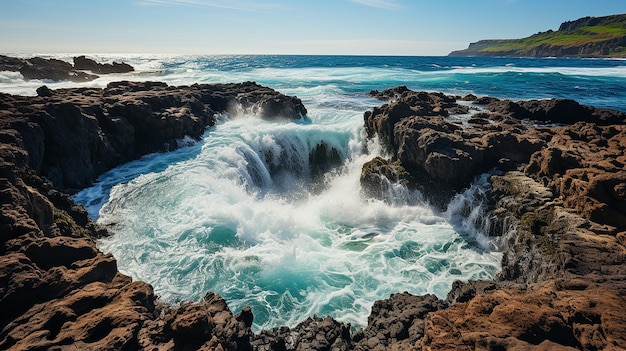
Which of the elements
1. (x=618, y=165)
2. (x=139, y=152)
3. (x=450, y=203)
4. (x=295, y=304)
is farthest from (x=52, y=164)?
(x=618, y=165)

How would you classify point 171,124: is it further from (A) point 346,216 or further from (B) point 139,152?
(A) point 346,216

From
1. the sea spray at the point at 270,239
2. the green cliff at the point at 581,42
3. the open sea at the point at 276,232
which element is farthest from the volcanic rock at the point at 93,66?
the green cliff at the point at 581,42

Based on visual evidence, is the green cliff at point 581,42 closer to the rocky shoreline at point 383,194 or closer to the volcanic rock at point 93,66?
the rocky shoreline at point 383,194

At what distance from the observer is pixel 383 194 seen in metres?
18.5

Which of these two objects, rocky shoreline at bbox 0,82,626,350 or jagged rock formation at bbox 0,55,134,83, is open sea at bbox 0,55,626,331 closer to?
rocky shoreline at bbox 0,82,626,350

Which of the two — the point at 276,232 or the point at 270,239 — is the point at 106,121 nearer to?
the point at 276,232

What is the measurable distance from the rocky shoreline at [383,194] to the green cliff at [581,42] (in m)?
144

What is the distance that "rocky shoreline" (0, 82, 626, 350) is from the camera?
621 cm

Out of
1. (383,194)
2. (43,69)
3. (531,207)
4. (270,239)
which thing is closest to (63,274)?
(270,239)

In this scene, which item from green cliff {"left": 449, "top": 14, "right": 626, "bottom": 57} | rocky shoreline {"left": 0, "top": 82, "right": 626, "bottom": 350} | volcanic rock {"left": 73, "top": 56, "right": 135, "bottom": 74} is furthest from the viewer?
green cliff {"left": 449, "top": 14, "right": 626, "bottom": 57}

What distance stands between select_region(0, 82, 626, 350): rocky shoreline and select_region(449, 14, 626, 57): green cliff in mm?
144318

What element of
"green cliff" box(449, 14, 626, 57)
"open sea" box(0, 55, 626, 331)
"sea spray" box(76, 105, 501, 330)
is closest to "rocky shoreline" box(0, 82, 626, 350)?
"open sea" box(0, 55, 626, 331)

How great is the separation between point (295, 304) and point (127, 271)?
587cm

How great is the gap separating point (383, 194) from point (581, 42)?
165 m
